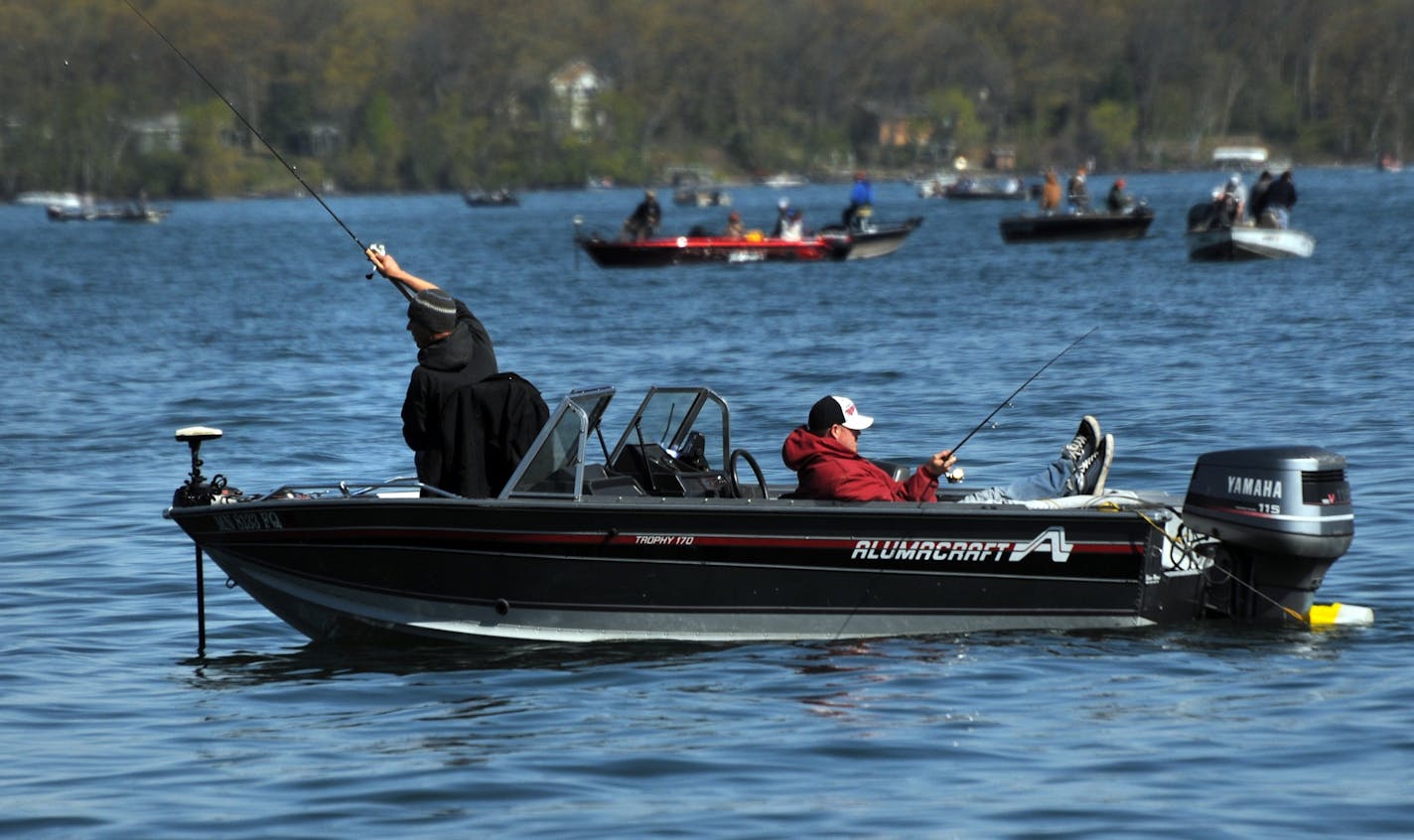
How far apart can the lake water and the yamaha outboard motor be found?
223mm

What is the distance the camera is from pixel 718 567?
1013 centimetres

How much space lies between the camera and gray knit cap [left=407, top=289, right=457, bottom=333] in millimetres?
10391

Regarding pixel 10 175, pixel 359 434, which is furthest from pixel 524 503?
pixel 10 175

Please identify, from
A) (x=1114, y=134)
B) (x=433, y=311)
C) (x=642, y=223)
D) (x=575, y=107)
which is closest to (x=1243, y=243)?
(x=642, y=223)

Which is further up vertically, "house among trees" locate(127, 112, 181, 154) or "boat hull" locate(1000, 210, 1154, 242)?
"boat hull" locate(1000, 210, 1154, 242)

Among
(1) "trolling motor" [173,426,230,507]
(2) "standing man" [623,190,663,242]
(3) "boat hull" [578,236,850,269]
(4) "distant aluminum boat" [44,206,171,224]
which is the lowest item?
(4) "distant aluminum boat" [44,206,171,224]

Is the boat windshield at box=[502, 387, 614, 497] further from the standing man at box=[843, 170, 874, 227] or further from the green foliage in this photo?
the green foliage

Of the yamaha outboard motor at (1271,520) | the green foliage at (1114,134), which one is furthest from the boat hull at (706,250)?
the green foliage at (1114,134)

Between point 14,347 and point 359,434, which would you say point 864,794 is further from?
point 14,347

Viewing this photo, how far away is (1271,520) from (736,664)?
2.60 metres

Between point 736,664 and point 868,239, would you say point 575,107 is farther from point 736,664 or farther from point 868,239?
point 736,664

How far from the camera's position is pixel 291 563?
10688 millimetres

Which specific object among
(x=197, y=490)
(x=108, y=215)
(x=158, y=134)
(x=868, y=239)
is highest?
(x=197, y=490)

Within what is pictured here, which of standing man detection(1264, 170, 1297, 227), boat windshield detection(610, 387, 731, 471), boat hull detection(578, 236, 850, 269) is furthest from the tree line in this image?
boat windshield detection(610, 387, 731, 471)
